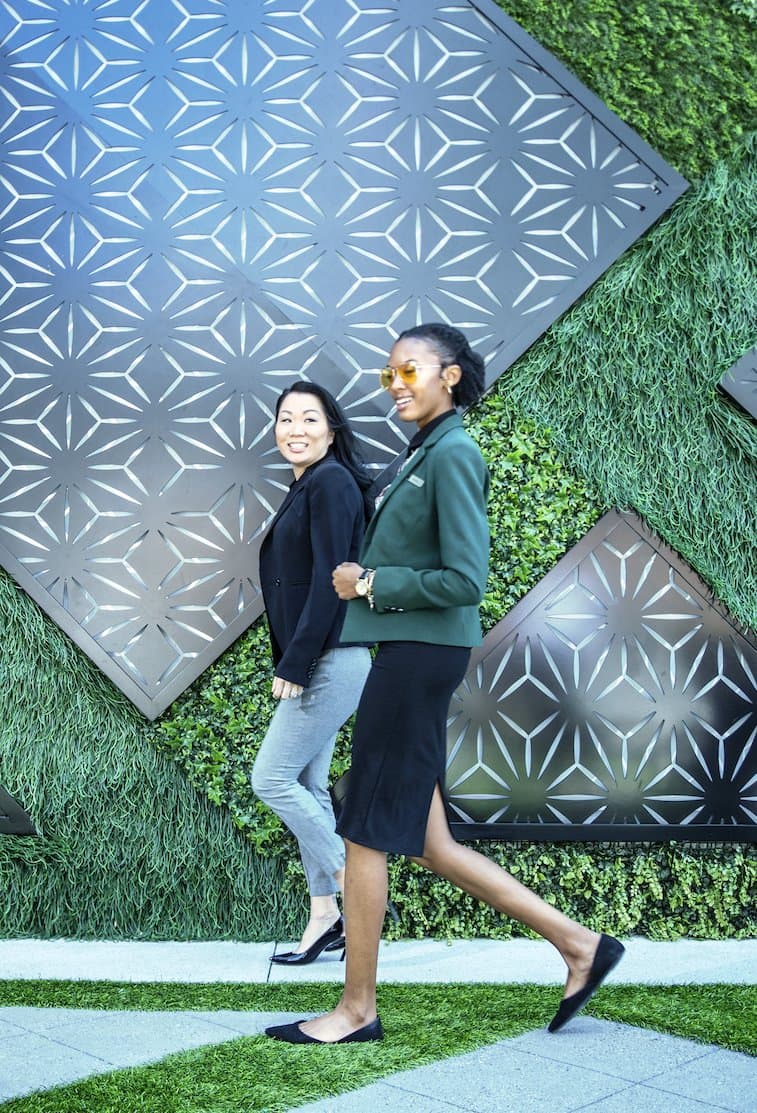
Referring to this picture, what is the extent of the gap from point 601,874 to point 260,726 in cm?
126

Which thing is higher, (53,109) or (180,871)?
(53,109)

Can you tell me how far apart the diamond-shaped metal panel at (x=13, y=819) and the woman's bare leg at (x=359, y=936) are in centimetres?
157

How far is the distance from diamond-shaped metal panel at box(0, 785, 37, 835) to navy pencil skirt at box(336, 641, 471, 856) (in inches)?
65.4

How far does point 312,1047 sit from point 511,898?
563 millimetres

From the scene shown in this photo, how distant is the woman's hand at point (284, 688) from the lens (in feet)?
11.0

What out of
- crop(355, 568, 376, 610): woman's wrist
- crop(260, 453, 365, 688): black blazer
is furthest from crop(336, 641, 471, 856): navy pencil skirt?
crop(260, 453, 365, 688): black blazer

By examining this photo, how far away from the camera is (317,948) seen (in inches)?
140

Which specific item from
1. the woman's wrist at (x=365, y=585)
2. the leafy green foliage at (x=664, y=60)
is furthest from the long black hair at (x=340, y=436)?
the leafy green foliage at (x=664, y=60)

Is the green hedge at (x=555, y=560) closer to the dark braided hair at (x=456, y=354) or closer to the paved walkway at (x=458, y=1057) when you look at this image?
the paved walkway at (x=458, y=1057)

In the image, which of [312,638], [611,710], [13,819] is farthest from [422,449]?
[13,819]

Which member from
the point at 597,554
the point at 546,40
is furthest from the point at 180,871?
the point at 546,40

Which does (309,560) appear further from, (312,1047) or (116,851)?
(312,1047)

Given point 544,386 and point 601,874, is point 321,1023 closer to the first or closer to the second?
point 601,874

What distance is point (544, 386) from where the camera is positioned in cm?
397
